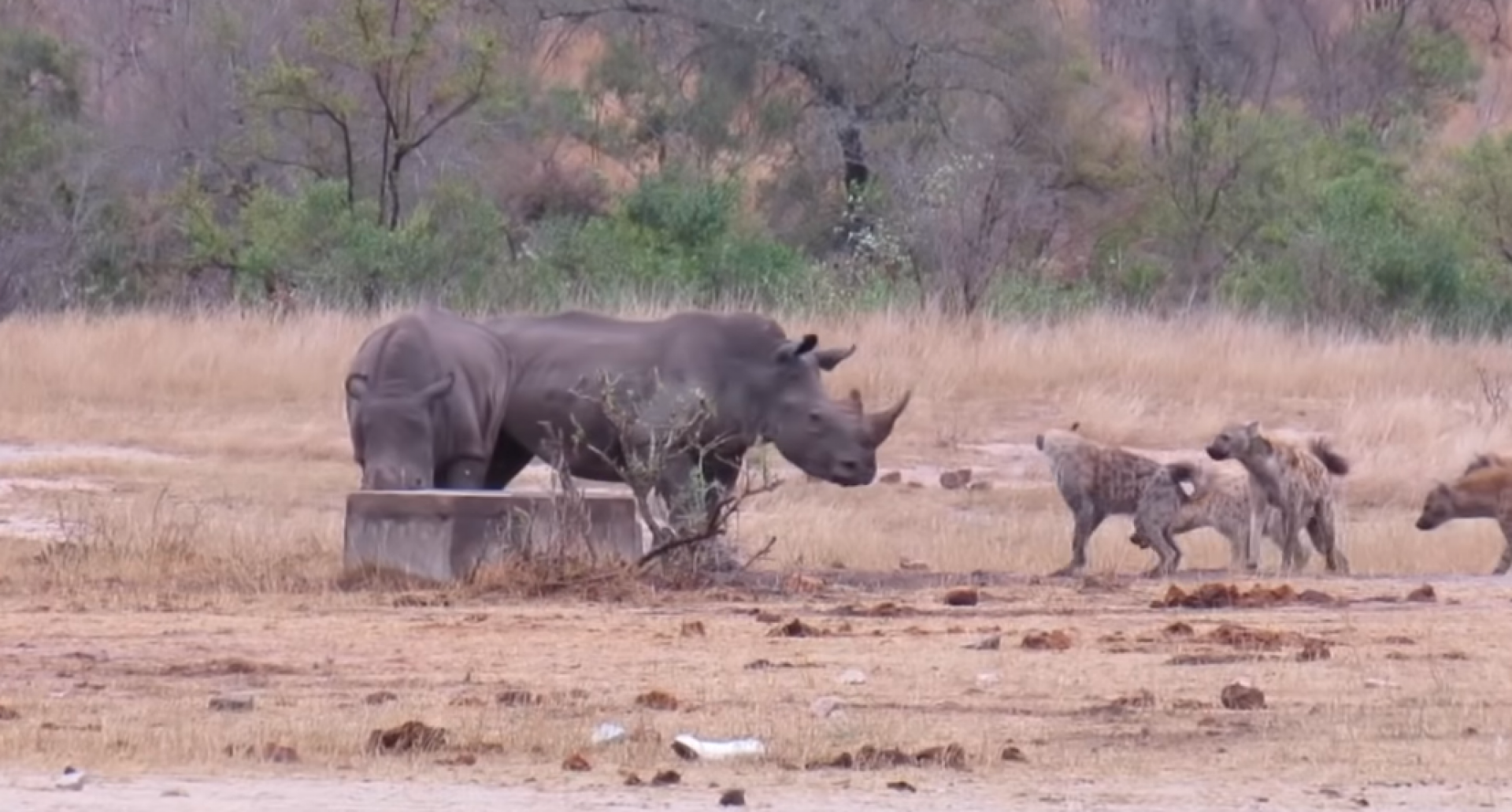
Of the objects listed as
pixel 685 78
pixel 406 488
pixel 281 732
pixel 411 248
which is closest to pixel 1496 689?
pixel 281 732

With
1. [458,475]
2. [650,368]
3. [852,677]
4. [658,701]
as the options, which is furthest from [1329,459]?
[658,701]

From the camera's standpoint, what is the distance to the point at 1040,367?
27141 millimetres

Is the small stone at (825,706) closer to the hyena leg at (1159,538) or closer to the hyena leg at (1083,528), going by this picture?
the hyena leg at (1083,528)

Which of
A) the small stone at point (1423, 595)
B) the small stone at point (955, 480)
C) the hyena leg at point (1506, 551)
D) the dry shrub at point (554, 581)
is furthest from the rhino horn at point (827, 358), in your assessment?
the small stone at point (955, 480)

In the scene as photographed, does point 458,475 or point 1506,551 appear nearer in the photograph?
point 458,475

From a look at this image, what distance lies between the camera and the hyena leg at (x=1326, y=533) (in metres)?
18.5

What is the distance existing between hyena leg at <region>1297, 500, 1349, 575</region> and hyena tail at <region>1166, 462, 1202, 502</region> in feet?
2.36

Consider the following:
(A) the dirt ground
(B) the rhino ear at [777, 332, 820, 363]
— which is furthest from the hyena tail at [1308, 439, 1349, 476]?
(B) the rhino ear at [777, 332, 820, 363]

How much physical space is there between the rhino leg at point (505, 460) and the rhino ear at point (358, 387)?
1.51 meters

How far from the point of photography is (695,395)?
17.6 metres

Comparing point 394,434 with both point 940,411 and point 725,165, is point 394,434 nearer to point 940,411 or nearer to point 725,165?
point 940,411

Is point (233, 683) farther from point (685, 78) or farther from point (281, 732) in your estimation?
point (685, 78)

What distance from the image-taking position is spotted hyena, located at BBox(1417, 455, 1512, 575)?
19.1 metres

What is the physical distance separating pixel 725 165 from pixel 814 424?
26010mm
